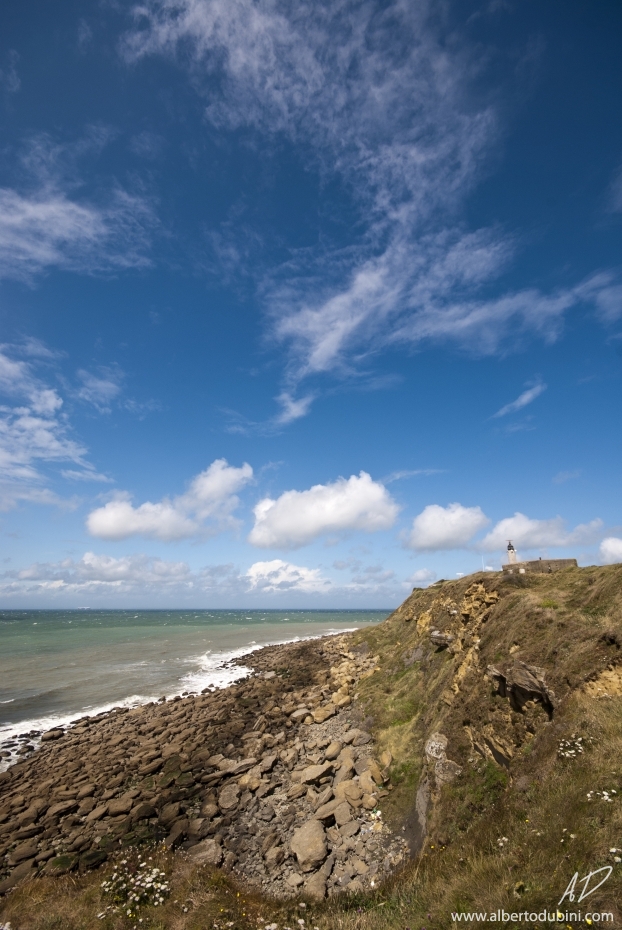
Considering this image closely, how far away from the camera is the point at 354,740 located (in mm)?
19703

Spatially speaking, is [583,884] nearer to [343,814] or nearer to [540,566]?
[343,814]

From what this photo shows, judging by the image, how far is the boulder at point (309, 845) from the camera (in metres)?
12.5

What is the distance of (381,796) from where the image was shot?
15047 millimetres

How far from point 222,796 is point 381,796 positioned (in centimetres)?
737

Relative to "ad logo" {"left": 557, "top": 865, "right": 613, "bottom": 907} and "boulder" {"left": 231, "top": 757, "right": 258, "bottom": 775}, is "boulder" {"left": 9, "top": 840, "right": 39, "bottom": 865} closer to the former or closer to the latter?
"boulder" {"left": 231, "top": 757, "right": 258, "bottom": 775}

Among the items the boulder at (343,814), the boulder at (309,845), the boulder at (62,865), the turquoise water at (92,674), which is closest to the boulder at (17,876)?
the boulder at (62,865)

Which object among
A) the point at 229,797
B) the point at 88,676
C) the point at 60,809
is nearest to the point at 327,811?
the point at 229,797

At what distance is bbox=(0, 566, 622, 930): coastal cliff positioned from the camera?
847 cm

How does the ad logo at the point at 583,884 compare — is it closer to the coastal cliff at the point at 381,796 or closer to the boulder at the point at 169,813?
the coastal cliff at the point at 381,796

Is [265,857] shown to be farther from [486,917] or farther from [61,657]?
[61,657]

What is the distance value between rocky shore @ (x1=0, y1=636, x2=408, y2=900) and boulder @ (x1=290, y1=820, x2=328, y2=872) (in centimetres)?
4

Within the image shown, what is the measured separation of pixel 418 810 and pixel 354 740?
22.5 feet

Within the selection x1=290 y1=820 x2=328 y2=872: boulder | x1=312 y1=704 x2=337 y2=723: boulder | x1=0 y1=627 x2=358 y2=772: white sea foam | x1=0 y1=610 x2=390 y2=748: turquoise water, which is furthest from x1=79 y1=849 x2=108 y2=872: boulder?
x1=0 y1=610 x2=390 y2=748: turquoise water

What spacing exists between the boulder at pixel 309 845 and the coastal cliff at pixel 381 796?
0.06 metres
